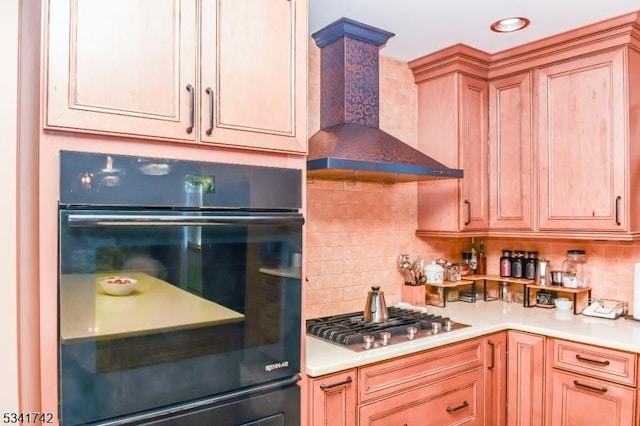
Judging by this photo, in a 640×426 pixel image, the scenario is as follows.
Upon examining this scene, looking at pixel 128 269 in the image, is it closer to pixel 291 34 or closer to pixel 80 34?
pixel 80 34

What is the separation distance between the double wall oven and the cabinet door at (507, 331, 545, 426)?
4.37 feet

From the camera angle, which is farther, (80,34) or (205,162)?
(205,162)

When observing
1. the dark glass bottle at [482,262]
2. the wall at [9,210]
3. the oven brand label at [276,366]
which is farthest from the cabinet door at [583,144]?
the wall at [9,210]

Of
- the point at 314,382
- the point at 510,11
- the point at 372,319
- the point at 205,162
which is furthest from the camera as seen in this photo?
the point at 372,319

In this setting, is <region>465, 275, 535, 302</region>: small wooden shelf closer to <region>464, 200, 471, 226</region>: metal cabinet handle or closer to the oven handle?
<region>464, 200, 471, 226</region>: metal cabinet handle

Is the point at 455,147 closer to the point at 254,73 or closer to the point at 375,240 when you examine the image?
the point at 375,240

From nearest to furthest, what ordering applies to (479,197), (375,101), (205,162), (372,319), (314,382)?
(205,162), (314,382), (372,319), (375,101), (479,197)

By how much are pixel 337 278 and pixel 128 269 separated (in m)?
1.43

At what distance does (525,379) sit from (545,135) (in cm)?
133

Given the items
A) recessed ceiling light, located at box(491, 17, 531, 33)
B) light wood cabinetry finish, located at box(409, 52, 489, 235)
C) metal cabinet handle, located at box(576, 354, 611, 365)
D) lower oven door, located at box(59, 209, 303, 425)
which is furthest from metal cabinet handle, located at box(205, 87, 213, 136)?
metal cabinet handle, located at box(576, 354, 611, 365)

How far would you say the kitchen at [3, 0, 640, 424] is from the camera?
8.22 feet

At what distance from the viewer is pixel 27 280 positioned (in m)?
1.25

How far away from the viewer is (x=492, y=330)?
93.2 inches

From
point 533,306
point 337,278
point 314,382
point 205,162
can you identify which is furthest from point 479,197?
point 205,162
